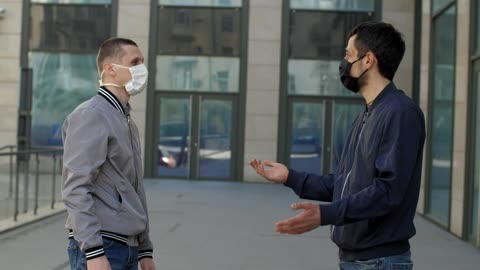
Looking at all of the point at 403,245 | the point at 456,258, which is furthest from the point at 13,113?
the point at 403,245

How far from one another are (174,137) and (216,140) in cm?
121

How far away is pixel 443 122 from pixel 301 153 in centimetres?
694

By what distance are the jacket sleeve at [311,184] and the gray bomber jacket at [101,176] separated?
0.74 m

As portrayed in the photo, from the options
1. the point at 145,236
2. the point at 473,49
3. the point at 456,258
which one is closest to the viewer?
the point at 145,236

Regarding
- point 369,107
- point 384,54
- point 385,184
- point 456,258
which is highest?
point 384,54

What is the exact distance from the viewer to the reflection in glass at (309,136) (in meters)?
16.8

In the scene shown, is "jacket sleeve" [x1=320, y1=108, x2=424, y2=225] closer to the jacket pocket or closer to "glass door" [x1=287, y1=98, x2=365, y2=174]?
the jacket pocket

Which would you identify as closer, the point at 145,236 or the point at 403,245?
the point at 403,245

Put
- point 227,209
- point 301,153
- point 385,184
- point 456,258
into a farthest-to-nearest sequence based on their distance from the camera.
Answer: point 301,153
point 227,209
point 456,258
point 385,184

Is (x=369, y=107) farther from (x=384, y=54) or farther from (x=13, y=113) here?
(x=13, y=113)

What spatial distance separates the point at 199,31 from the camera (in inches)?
667

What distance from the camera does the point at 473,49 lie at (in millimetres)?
8688

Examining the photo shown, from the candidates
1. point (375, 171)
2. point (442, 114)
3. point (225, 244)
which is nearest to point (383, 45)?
point (375, 171)

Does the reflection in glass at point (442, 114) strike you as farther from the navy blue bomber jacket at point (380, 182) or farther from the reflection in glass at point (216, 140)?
the navy blue bomber jacket at point (380, 182)
